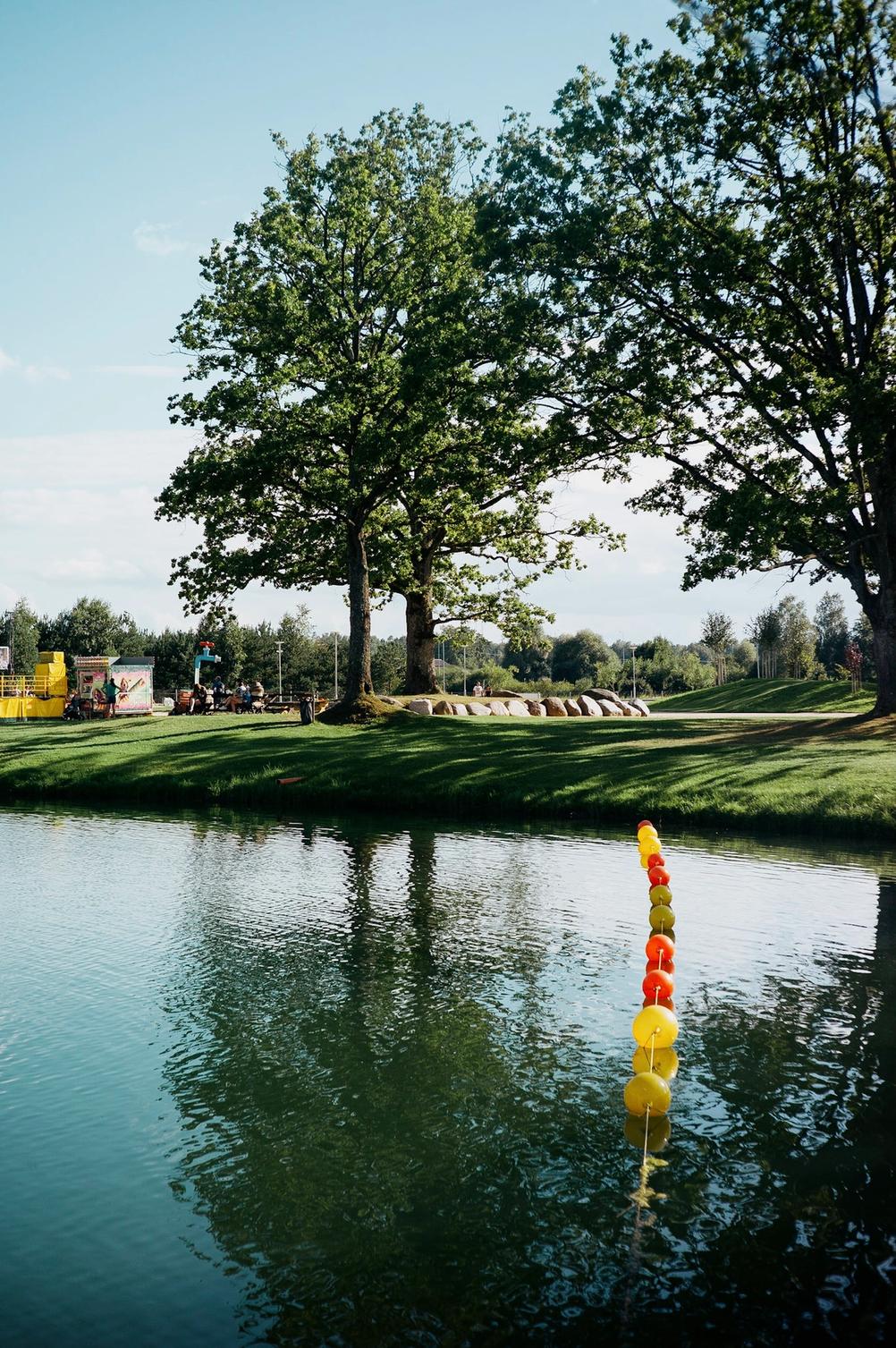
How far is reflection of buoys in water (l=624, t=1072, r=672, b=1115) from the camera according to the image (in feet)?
21.5

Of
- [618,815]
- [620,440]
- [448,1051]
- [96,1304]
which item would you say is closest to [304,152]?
[620,440]

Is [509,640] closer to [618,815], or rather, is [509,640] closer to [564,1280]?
[618,815]

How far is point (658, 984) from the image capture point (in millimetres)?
7531

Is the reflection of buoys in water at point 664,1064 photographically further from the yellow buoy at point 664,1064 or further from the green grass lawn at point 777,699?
the green grass lawn at point 777,699

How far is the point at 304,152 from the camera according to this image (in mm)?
33594

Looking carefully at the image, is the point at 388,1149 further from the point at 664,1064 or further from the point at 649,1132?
the point at 664,1064

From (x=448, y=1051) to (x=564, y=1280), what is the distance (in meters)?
3.15

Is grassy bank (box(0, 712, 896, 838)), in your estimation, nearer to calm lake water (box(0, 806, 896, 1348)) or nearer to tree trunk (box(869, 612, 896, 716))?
tree trunk (box(869, 612, 896, 716))

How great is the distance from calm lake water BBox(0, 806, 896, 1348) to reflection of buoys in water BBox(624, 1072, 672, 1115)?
232 millimetres

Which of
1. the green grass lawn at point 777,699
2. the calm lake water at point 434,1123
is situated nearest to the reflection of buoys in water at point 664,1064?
the calm lake water at point 434,1123

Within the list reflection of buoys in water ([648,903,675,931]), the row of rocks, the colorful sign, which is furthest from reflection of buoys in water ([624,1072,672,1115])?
the colorful sign

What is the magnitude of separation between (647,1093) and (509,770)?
1671 centimetres

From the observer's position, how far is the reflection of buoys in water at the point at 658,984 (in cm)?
751

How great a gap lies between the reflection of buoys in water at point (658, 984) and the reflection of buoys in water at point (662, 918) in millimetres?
2326
